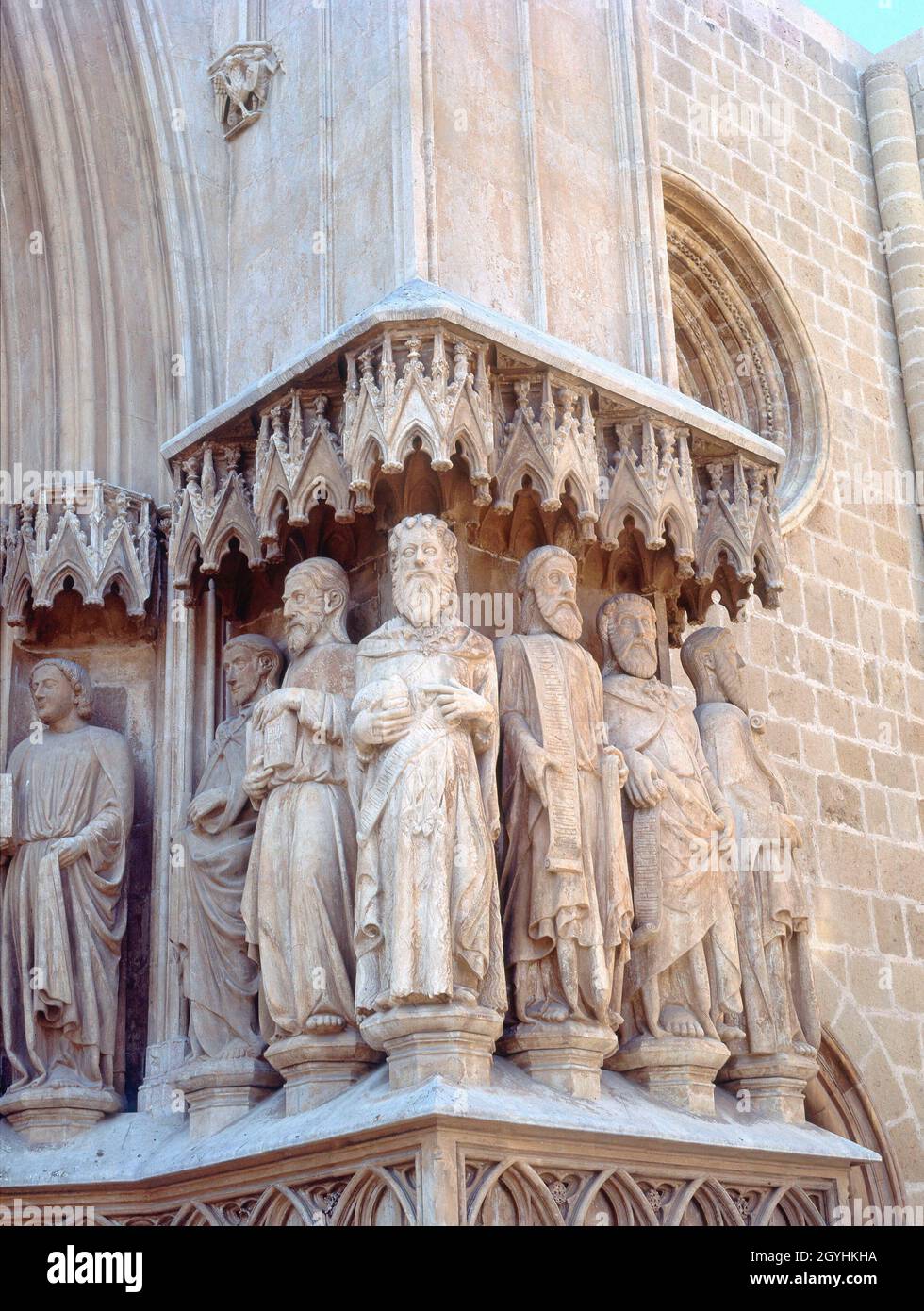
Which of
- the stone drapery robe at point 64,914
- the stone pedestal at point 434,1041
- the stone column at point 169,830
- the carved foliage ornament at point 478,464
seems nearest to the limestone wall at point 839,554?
the carved foliage ornament at point 478,464

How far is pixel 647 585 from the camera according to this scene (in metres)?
6.31

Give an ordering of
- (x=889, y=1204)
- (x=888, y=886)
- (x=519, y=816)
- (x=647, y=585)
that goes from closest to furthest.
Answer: (x=519, y=816) → (x=647, y=585) → (x=889, y=1204) → (x=888, y=886)

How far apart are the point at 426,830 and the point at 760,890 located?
1463 mm

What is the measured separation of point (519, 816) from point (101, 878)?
62.0 inches

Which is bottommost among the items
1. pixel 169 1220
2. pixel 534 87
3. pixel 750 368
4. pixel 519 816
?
pixel 169 1220

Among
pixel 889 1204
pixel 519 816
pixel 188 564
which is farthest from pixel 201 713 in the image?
pixel 889 1204

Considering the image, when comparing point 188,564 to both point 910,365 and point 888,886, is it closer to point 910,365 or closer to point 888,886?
point 888,886

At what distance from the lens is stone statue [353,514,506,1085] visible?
4922 millimetres

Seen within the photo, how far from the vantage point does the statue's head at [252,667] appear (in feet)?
20.0

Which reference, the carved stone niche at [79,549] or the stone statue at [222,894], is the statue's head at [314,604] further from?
the carved stone niche at [79,549]

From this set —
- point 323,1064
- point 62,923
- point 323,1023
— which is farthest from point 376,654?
point 62,923

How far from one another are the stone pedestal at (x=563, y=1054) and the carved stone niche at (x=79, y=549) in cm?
216

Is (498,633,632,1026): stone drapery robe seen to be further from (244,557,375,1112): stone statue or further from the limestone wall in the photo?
the limestone wall

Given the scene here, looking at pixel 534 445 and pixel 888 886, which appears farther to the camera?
pixel 888 886
